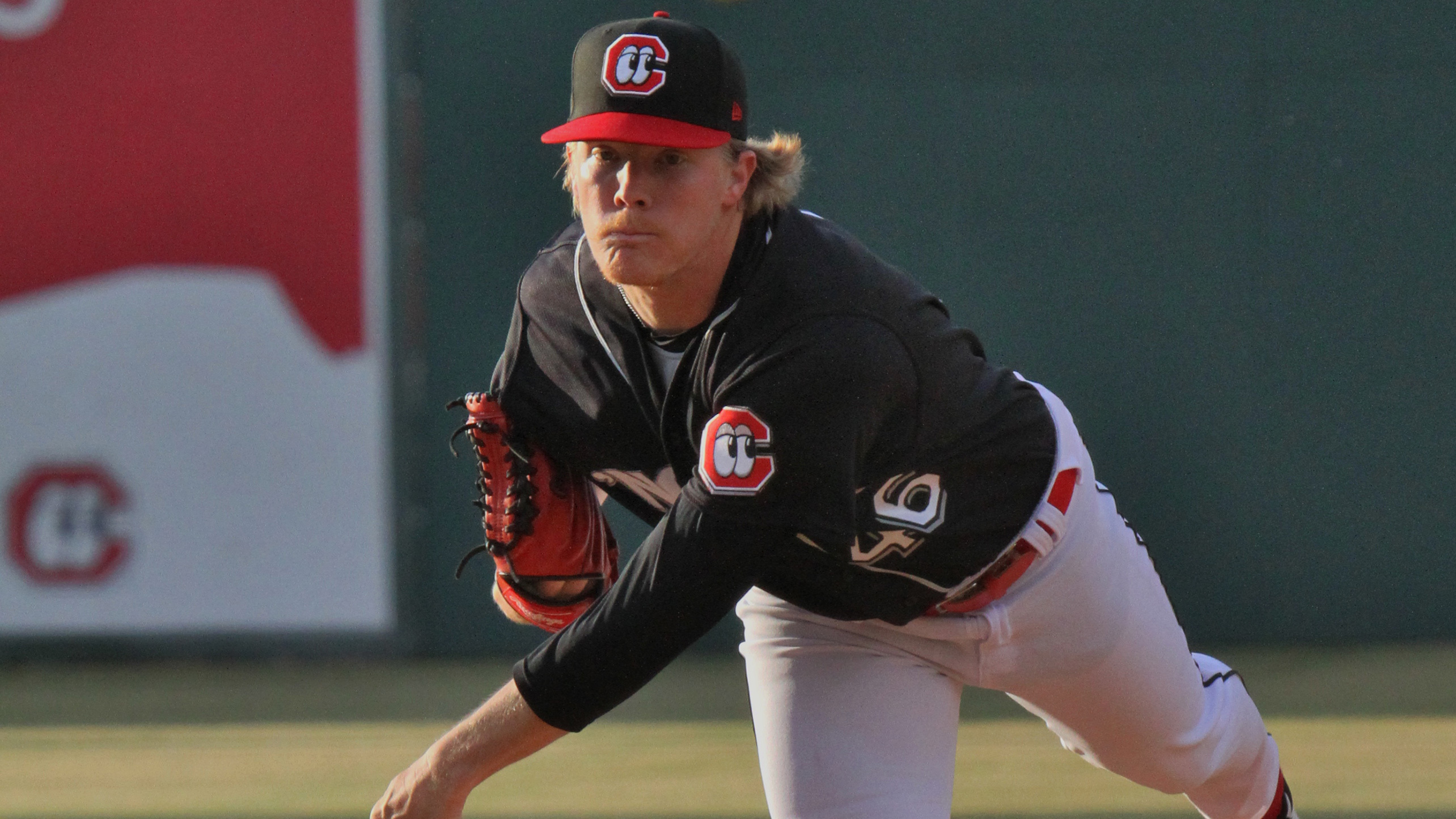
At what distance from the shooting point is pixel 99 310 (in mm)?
5984

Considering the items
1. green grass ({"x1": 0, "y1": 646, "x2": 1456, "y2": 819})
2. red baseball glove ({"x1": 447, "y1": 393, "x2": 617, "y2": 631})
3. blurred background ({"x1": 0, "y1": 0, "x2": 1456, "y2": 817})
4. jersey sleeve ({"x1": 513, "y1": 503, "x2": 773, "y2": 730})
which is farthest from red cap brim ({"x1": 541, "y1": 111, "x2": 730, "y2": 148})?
blurred background ({"x1": 0, "y1": 0, "x2": 1456, "y2": 817})

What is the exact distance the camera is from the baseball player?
2.23m

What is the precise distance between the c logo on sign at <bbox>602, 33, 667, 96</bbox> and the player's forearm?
0.84 meters

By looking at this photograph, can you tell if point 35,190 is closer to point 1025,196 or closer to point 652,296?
point 1025,196

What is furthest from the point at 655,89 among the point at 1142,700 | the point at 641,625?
the point at 1142,700

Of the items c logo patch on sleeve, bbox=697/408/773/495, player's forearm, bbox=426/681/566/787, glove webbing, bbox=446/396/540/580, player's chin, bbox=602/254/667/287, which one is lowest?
player's forearm, bbox=426/681/566/787

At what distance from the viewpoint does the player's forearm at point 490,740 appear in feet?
7.11

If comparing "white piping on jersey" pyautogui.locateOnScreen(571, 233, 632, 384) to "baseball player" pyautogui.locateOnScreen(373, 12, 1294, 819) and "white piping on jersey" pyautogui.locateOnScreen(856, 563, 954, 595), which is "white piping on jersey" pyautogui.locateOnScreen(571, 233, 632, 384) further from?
"white piping on jersey" pyautogui.locateOnScreen(856, 563, 954, 595)

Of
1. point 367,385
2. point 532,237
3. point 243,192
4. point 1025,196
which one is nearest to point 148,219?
point 243,192

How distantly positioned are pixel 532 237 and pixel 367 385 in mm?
811

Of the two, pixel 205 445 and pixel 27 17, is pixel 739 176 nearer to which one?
pixel 205 445

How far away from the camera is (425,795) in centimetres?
215

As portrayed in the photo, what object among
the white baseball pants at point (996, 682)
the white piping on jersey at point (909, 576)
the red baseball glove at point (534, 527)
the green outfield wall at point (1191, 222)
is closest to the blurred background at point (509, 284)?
the green outfield wall at point (1191, 222)

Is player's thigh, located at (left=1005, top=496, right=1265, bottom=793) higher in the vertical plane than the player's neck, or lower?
lower
